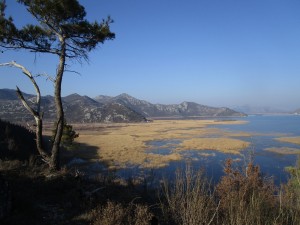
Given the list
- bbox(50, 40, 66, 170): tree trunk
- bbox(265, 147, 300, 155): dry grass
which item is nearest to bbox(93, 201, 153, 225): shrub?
bbox(50, 40, 66, 170): tree trunk

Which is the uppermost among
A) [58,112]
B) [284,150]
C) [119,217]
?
[58,112]

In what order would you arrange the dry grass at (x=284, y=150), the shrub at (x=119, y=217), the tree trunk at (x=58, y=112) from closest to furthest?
the shrub at (x=119, y=217), the tree trunk at (x=58, y=112), the dry grass at (x=284, y=150)

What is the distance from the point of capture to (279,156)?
41.5 m

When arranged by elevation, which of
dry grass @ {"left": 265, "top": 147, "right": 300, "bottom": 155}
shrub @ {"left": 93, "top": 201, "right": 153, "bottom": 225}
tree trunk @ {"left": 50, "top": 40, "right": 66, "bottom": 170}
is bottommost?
dry grass @ {"left": 265, "top": 147, "right": 300, "bottom": 155}

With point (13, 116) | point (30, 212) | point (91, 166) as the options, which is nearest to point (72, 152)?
point (91, 166)

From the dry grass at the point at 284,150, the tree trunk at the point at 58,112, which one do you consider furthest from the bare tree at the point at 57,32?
the dry grass at the point at 284,150

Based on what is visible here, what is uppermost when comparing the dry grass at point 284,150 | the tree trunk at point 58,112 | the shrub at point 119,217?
the tree trunk at point 58,112

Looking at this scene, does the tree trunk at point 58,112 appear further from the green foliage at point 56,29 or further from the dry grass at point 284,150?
the dry grass at point 284,150

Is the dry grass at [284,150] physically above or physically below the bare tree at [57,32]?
below

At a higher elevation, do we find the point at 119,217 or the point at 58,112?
the point at 58,112

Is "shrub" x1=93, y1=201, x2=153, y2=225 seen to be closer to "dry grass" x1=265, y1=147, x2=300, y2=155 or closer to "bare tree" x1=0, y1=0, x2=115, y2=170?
"bare tree" x1=0, y1=0, x2=115, y2=170

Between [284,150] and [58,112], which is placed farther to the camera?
[284,150]

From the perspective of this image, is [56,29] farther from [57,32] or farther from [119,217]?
[119,217]

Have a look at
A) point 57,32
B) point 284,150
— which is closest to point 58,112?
point 57,32
